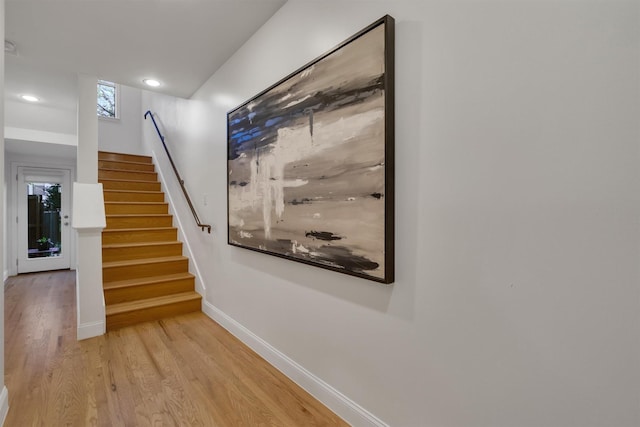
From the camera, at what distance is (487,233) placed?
3.55 feet

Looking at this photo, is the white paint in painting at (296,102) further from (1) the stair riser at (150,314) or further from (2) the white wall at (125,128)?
(2) the white wall at (125,128)

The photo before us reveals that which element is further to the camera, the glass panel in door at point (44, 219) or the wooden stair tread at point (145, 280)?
the glass panel in door at point (44, 219)

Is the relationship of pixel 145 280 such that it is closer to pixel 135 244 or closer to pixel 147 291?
pixel 147 291

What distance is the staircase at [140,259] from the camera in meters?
3.07

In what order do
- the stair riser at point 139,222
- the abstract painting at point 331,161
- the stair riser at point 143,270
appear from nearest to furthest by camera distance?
the abstract painting at point 331,161 → the stair riser at point 143,270 → the stair riser at point 139,222

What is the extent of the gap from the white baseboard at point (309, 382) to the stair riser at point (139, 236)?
186 cm

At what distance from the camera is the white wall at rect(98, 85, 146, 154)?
5.80 m

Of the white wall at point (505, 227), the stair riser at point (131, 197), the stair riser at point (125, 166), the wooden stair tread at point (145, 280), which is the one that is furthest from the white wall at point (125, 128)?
the white wall at point (505, 227)

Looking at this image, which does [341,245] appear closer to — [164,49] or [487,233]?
[487,233]

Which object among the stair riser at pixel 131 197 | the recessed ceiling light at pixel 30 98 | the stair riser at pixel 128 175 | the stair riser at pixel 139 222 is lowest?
the stair riser at pixel 139 222

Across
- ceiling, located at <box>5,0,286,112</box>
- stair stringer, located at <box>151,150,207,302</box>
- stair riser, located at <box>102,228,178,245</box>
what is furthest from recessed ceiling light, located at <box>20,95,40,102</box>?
stair riser, located at <box>102,228,178,245</box>

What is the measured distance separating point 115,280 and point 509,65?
386 cm

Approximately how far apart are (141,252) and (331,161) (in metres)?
3.10

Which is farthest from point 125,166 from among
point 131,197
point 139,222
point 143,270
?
point 143,270
